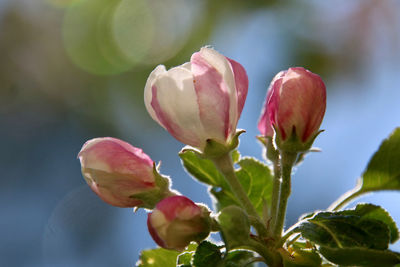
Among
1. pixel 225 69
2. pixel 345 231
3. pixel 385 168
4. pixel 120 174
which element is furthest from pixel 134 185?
pixel 385 168

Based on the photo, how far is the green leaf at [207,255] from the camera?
0.87 metres

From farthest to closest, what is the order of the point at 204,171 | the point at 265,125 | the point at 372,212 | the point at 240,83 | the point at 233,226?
the point at 204,171 < the point at 265,125 < the point at 240,83 < the point at 372,212 < the point at 233,226

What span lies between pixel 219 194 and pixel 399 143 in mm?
422

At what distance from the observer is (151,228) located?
2.76 feet

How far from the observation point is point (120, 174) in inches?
37.6

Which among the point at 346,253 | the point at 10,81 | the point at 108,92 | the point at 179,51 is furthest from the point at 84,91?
the point at 346,253

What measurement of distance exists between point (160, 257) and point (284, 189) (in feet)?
1.16

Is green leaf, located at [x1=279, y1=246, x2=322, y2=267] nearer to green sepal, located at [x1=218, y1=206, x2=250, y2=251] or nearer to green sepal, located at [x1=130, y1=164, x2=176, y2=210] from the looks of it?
green sepal, located at [x1=218, y1=206, x2=250, y2=251]

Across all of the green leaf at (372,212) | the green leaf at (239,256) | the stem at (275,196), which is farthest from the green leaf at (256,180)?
the green leaf at (372,212)

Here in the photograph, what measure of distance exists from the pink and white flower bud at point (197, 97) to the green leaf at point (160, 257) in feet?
1.00

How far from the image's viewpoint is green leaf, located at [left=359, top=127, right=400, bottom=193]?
985mm

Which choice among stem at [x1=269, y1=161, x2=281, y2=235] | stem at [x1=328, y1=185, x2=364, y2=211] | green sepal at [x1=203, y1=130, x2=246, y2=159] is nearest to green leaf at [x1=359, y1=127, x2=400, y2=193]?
stem at [x1=328, y1=185, x2=364, y2=211]

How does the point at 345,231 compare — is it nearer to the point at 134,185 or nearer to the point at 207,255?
the point at 207,255

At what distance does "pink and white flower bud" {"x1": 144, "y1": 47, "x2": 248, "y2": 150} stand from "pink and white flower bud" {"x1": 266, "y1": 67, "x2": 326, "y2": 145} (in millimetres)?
82
